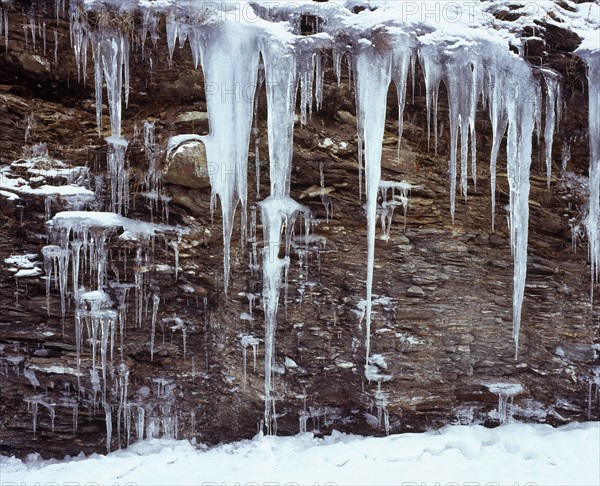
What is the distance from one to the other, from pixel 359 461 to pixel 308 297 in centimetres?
155

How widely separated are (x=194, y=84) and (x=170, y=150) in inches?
23.3

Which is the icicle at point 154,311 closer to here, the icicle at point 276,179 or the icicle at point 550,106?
the icicle at point 276,179

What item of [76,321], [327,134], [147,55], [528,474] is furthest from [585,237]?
[76,321]

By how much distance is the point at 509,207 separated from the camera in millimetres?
4234

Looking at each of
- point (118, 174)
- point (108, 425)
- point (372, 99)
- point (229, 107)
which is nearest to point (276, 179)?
point (229, 107)

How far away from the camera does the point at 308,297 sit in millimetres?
4613

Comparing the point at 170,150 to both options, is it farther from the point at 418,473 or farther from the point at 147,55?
the point at 418,473

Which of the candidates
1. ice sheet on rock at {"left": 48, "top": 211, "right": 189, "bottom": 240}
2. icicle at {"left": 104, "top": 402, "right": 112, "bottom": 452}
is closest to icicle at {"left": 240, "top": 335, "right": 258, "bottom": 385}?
ice sheet on rock at {"left": 48, "top": 211, "right": 189, "bottom": 240}

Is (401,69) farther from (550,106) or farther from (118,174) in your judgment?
(118,174)

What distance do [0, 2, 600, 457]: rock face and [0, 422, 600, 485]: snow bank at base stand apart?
19 cm

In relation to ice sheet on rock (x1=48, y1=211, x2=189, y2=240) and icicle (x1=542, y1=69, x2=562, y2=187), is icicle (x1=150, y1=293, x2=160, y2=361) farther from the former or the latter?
icicle (x1=542, y1=69, x2=562, y2=187)

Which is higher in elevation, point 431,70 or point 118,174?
point 431,70

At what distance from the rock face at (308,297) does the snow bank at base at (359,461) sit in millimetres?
187

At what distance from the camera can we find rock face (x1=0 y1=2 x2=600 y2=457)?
4.06 meters
